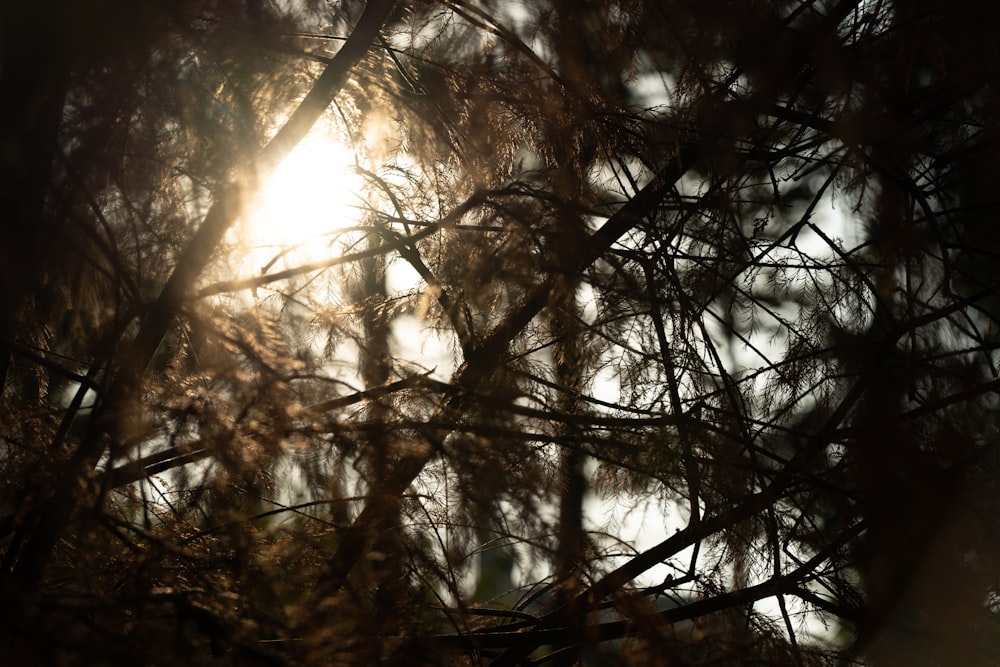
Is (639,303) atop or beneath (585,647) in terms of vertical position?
atop

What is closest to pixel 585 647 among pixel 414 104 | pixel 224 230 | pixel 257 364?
pixel 257 364

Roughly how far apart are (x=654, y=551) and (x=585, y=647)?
0.41 metres

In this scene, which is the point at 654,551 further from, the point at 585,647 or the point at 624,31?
the point at 624,31

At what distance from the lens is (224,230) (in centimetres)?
276

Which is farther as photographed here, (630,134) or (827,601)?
(630,134)

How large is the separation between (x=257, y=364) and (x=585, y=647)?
1.34 meters

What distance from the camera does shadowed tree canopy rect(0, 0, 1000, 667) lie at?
97.7 inches

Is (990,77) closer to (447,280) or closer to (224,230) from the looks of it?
(447,280)

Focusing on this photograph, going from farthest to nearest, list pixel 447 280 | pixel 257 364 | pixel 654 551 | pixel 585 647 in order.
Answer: pixel 447 280 → pixel 654 551 → pixel 585 647 → pixel 257 364

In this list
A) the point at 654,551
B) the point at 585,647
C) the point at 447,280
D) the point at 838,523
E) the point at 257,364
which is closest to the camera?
the point at 257,364

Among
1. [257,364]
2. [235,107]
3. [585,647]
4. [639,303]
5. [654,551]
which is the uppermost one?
[235,107]

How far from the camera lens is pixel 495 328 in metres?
3.24

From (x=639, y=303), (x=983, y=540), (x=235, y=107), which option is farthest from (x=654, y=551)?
(x=235, y=107)

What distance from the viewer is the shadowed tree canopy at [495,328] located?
2.48 m
